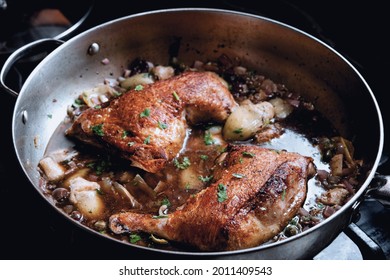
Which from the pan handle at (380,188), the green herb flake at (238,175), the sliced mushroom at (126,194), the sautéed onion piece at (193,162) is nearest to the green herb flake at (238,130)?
the sautéed onion piece at (193,162)

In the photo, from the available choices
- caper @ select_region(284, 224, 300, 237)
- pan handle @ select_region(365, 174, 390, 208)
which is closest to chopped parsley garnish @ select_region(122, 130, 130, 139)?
caper @ select_region(284, 224, 300, 237)

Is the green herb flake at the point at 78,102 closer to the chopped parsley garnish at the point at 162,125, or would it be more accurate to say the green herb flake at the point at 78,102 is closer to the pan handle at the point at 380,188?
the chopped parsley garnish at the point at 162,125

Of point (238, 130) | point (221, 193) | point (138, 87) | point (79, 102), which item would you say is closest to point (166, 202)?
point (221, 193)

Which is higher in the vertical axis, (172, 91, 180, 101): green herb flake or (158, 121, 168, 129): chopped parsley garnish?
(172, 91, 180, 101): green herb flake

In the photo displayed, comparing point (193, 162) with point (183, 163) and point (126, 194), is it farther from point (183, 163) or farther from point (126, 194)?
point (126, 194)

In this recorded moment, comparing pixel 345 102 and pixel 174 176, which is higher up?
pixel 345 102

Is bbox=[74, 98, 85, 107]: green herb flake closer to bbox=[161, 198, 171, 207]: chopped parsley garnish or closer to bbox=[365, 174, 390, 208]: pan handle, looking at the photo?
bbox=[161, 198, 171, 207]: chopped parsley garnish

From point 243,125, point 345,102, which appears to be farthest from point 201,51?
point 345,102
